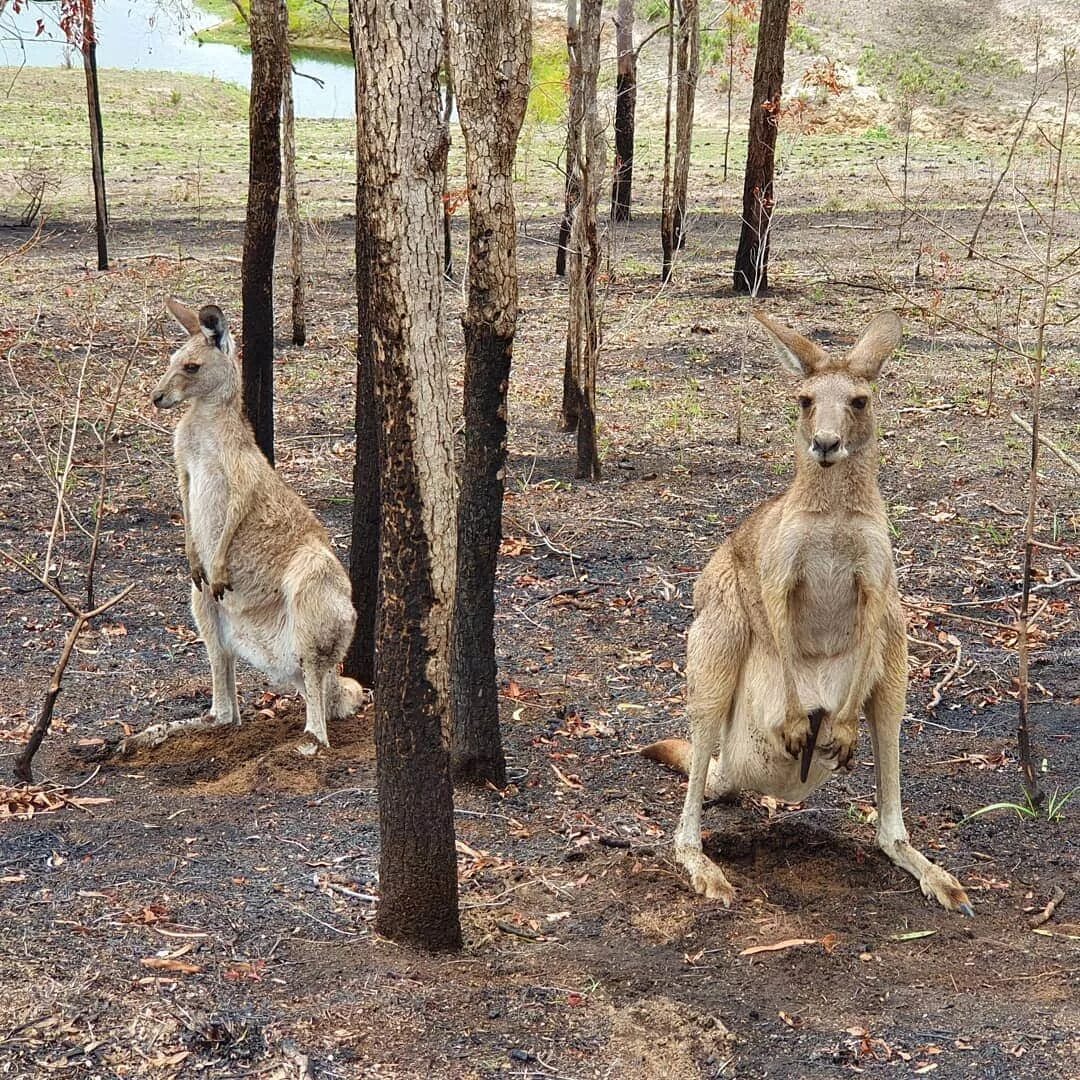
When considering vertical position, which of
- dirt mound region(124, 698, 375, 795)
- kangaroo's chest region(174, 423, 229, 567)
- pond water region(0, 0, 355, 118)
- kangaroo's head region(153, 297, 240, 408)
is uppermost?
pond water region(0, 0, 355, 118)

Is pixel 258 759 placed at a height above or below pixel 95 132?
below

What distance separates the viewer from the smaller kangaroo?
580 centimetres

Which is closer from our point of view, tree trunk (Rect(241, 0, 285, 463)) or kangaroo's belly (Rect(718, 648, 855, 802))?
kangaroo's belly (Rect(718, 648, 855, 802))

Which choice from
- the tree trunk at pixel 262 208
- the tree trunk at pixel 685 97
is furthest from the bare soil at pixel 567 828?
the tree trunk at pixel 685 97

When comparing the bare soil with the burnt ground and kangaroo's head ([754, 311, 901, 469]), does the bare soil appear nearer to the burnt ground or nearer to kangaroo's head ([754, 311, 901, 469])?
the burnt ground

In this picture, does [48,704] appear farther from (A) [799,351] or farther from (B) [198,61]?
(B) [198,61]

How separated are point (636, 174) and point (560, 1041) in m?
22.0

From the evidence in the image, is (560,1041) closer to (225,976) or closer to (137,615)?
(225,976)

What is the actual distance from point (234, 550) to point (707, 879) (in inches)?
102

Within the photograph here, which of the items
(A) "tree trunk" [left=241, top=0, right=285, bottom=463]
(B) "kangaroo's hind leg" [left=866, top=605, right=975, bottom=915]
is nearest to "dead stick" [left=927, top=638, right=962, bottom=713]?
(B) "kangaroo's hind leg" [left=866, top=605, right=975, bottom=915]

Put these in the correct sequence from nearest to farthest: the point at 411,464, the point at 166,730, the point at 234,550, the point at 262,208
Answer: the point at 411,464
the point at 166,730
the point at 234,550
the point at 262,208

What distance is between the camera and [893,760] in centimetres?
462

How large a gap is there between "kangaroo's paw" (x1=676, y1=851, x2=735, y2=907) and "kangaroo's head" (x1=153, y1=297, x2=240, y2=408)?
2.86 meters

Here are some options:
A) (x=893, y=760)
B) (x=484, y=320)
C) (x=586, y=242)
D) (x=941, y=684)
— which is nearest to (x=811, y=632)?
(x=893, y=760)
